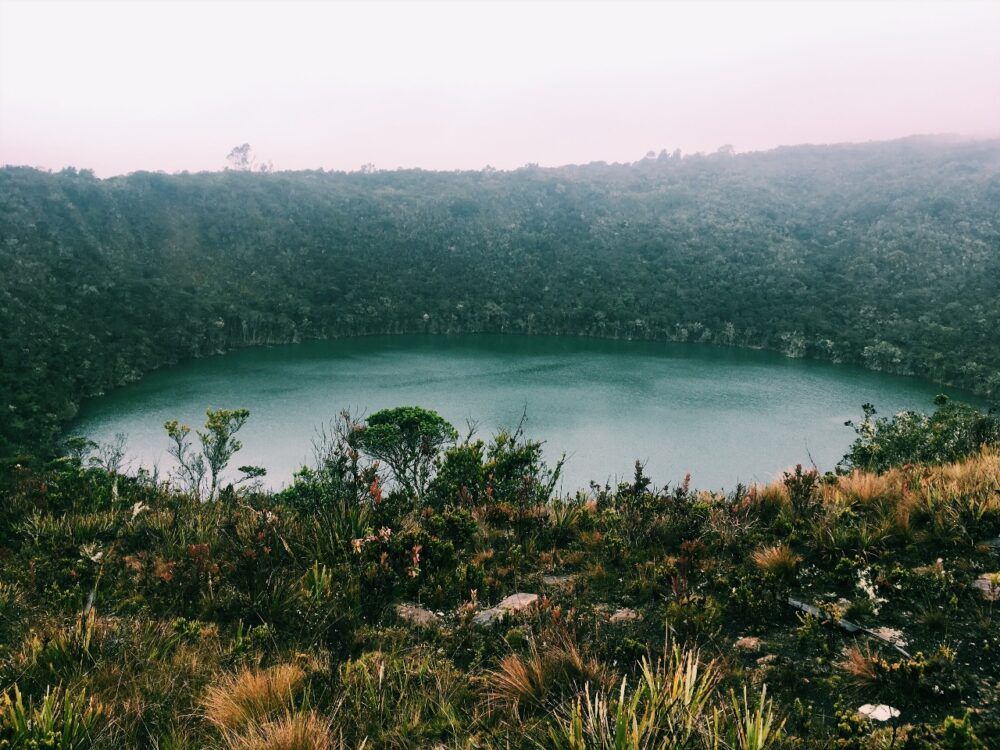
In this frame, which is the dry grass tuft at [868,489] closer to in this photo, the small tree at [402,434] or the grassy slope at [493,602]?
the grassy slope at [493,602]

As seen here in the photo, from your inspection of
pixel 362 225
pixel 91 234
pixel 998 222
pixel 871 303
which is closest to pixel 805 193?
Answer: pixel 998 222

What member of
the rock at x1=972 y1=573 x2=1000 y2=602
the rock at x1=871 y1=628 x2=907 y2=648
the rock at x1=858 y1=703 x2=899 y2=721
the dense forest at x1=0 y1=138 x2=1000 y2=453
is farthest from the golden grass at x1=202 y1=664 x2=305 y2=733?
the dense forest at x1=0 y1=138 x2=1000 y2=453

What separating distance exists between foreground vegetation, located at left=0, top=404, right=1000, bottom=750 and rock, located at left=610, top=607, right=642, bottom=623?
0.02m

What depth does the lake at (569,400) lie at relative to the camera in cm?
3170

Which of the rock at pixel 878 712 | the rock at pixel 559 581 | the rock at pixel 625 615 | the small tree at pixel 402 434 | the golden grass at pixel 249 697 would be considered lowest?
the small tree at pixel 402 434

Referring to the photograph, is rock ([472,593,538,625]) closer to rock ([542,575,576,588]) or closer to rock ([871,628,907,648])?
rock ([542,575,576,588])

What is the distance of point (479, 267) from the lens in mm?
97312

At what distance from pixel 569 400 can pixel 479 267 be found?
57896 mm

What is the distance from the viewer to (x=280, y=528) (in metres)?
6.33

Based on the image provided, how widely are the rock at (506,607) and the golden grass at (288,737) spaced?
6.39ft

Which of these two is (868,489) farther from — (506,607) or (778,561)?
(506,607)

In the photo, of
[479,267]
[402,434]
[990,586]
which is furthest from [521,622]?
[479,267]

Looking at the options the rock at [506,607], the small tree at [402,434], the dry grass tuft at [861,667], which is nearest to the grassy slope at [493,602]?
the dry grass tuft at [861,667]

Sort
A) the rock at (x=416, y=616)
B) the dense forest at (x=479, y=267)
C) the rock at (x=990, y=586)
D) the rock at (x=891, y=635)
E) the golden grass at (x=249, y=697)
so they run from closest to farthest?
the golden grass at (x=249, y=697) → the rock at (x=891, y=635) → the rock at (x=990, y=586) → the rock at (x=416, y=616) → the dense forest at (x=479, y=267)
